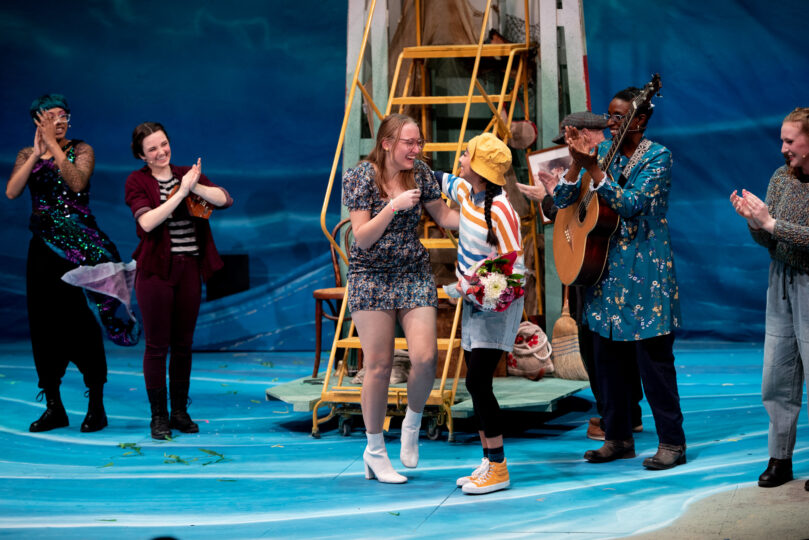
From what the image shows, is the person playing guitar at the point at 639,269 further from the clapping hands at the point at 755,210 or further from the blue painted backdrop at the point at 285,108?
the blue painted backdrop at the point at 285,108

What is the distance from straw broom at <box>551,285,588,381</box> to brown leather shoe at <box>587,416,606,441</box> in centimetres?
81

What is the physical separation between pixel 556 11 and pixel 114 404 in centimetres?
401

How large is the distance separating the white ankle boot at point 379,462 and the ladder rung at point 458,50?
3059 mm

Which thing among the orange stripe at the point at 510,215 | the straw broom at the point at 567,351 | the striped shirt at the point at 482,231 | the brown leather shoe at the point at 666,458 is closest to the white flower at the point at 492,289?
the striped shirt at the point at 482,231

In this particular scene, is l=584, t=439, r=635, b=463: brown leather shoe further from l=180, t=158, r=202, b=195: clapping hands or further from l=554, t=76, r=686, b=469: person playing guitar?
l=180, t=158, r=202, b=195: clapping hands

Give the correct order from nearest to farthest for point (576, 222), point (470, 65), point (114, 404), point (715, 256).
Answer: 1. point (576, 222)
2. point (114, 404)
3. point (470, 65)
4. point (715, 256)

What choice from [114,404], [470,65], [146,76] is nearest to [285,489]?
[114,404]

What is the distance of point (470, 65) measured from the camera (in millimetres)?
6672

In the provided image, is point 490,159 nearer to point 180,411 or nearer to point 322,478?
point 322,478

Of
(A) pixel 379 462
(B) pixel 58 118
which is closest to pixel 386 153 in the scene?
(A) pixel 379 462

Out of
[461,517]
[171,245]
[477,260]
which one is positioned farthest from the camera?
[171,245]

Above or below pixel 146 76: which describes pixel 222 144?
below

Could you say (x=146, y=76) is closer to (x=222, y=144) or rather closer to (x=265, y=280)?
(x=222, y=144)

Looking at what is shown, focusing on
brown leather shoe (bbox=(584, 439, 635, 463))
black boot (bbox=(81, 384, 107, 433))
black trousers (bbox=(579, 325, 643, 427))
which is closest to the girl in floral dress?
brown leather shoe (bbox=(584, 439, 635, 463))
